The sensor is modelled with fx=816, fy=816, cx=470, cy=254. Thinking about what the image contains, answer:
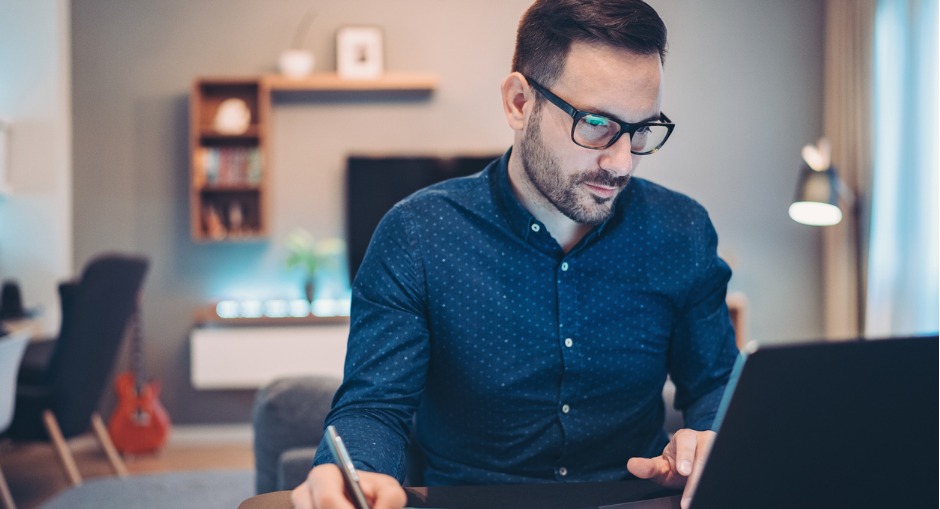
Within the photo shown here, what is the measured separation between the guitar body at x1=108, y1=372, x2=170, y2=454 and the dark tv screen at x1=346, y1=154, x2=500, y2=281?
1.16m

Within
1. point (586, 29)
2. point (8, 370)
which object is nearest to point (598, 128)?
point (586, 29)

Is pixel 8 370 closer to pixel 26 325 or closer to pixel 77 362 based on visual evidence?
pixel 77 362

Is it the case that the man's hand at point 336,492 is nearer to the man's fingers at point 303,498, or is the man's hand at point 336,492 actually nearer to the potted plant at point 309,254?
the man's fingers at point 303,498

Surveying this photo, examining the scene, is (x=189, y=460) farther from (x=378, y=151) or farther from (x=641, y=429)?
(x=641, y=429)

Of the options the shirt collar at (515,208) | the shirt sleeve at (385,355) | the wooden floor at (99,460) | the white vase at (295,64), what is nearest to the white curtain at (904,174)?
the shirt collar at (515,208)

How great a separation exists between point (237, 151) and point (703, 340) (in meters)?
3.37

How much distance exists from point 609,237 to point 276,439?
907mm

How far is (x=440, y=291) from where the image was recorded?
1.15 m

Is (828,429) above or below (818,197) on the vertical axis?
below

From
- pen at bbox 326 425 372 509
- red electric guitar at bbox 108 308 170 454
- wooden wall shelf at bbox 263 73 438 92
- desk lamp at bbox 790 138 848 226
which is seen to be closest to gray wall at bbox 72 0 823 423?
wooden wall shelf at bbox 263 73 438 92

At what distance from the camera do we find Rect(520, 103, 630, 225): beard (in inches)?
41.9

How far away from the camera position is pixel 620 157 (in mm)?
1036

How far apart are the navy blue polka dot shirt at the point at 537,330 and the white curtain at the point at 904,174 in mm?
2575

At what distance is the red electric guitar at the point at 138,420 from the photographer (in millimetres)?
3891
